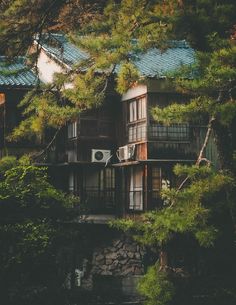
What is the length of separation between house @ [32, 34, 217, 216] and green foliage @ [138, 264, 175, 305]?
11.5 metres

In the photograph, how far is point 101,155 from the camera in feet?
78.9

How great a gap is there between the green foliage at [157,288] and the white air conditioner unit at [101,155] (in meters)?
13.8

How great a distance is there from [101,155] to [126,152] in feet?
5.39

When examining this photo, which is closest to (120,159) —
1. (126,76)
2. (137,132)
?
(137,132)

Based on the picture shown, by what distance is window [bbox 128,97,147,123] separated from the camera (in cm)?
2247

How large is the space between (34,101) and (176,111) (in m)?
3.71

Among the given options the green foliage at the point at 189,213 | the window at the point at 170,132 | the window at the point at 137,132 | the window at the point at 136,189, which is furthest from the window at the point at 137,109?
the green foliage at the point at 189,213

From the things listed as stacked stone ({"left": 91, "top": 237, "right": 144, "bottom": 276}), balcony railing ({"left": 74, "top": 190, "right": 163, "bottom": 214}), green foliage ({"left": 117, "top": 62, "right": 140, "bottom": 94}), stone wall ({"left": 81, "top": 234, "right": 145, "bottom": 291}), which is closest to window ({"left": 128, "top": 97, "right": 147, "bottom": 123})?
balcony railing ({"left": 74, "top": 190, "right": 163, "bottom": 214})

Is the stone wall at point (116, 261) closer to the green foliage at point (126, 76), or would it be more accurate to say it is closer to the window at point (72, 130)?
the window at point (72, 130)

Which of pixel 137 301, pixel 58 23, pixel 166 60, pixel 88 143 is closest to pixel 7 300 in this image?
pixel 137 301

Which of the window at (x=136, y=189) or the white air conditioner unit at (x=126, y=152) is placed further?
the window at (x=136, y=189)

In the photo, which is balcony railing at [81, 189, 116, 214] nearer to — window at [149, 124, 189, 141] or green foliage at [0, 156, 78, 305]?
window at [149, 124, 189, 141]

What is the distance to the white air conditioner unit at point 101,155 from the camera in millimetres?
23891

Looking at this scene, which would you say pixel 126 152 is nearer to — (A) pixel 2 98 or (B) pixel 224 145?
(A) pixel 2 98
